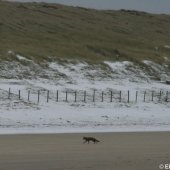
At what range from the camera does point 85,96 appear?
122 ft

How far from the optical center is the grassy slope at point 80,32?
59.8 meters

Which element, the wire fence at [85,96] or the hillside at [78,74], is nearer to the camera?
the hillside at [78,74]

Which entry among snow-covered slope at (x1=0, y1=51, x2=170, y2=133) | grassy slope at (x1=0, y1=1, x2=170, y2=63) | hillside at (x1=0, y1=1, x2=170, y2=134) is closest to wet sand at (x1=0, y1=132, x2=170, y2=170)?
snow-covered slope at (x1=0, y1=51, x2=170, y2=133)

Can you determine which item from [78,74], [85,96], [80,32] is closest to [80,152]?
[85,96]

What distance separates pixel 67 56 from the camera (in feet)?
183

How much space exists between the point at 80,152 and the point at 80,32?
65679mm

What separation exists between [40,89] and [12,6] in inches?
2420

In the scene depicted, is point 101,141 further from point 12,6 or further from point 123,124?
point 12,6

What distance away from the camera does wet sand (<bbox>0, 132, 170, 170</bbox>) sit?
13461 mm

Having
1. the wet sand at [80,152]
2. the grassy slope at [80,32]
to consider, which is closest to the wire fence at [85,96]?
the grassy slope at [80,32]

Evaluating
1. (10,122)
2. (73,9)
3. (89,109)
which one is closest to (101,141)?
(10,122)

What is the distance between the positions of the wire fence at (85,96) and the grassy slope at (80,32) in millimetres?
12894

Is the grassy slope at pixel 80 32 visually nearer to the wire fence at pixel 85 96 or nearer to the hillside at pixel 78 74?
the hillside at pixel 78 74

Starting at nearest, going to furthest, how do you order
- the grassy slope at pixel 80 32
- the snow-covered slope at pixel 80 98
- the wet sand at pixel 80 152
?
1. the wet sand at pixel 80 152
2. the snow-covered slope at pixel 80 98
3. the grassy slope at pixel 80 32
